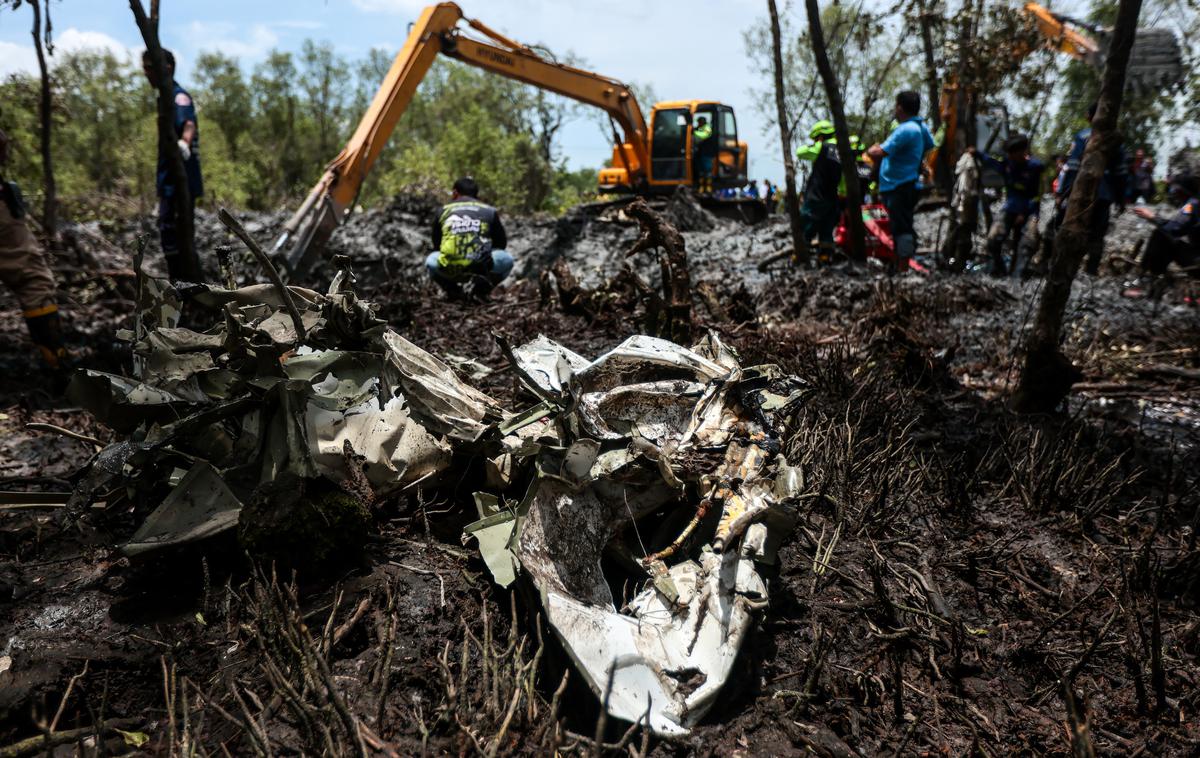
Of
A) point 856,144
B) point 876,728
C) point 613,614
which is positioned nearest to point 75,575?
point 613,614

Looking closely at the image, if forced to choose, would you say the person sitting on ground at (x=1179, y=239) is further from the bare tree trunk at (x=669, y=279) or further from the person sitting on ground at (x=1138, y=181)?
the bare tree trunk at (x=669, y=279)

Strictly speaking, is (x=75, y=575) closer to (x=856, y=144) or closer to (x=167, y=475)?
(x=167, y=475)

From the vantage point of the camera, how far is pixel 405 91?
298 inches

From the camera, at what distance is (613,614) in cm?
185

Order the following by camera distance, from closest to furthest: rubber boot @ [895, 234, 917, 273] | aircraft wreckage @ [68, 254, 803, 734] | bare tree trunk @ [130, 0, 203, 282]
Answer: aircraft wreckage @ [68, 254, 803, 734] < bare tree trunk @ [130, 0, 203, 282] < rubber boot @ [895, 234, 917, 273]

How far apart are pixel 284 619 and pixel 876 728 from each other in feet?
5.35

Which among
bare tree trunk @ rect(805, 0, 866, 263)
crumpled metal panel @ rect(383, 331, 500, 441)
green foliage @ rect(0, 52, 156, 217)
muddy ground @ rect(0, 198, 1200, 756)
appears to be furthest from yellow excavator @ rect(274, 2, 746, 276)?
green foliage @ rect(0, 52, 156, 217)

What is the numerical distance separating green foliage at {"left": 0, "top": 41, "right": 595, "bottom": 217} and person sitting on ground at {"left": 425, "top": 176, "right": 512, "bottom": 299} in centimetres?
1431

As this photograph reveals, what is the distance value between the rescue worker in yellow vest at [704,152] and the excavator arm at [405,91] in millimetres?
3616

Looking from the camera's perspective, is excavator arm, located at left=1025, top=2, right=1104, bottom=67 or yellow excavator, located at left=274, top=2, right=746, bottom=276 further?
excavator arm, located at left=1025, top=2, right=1104, bottom=67

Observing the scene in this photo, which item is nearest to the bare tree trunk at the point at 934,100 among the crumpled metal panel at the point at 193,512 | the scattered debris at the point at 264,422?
the scattered debris at the point at 264,422

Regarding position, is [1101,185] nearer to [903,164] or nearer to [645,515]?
[903,164]

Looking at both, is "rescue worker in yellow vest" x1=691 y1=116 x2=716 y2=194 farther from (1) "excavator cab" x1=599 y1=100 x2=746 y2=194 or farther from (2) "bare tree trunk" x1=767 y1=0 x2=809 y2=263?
(2) "bare tree trunk" x1=767 y1=0 x2=809 y2=263

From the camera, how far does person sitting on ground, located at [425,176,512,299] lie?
659 centimetres
